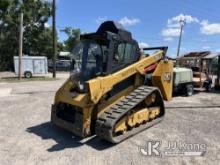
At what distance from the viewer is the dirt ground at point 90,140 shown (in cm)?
587

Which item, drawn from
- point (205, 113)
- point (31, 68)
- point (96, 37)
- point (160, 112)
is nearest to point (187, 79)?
point (205, 113)

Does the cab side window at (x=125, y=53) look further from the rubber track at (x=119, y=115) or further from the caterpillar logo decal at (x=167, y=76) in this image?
the caterpillar logo decal at (x=167, y=76)

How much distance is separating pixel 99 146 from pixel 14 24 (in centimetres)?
3470

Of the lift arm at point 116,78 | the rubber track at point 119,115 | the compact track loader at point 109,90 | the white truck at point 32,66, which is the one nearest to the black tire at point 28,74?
the white truck at point 32,66

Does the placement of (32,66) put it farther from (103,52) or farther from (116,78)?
(116,78)

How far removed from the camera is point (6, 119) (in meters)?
9.21

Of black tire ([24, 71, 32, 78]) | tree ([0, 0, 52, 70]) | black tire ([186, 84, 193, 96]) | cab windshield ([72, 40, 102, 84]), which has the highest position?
tree ([0, 0, 52, 70])

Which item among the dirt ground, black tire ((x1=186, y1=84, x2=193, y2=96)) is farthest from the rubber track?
black tire ((x1=186, y1=84, x2=193, y2=96))

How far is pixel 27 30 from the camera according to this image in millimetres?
39250

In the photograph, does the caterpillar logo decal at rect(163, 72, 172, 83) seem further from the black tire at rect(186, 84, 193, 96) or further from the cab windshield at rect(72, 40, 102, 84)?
the black tire at rect(186, 84, 193, 96)

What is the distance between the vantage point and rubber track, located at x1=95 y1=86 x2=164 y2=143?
648 cm

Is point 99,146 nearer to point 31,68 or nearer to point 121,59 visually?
point 121,59

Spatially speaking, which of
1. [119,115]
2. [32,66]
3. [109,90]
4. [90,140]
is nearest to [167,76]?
[109,90]

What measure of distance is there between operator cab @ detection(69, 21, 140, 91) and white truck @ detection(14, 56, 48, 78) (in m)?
23.1
